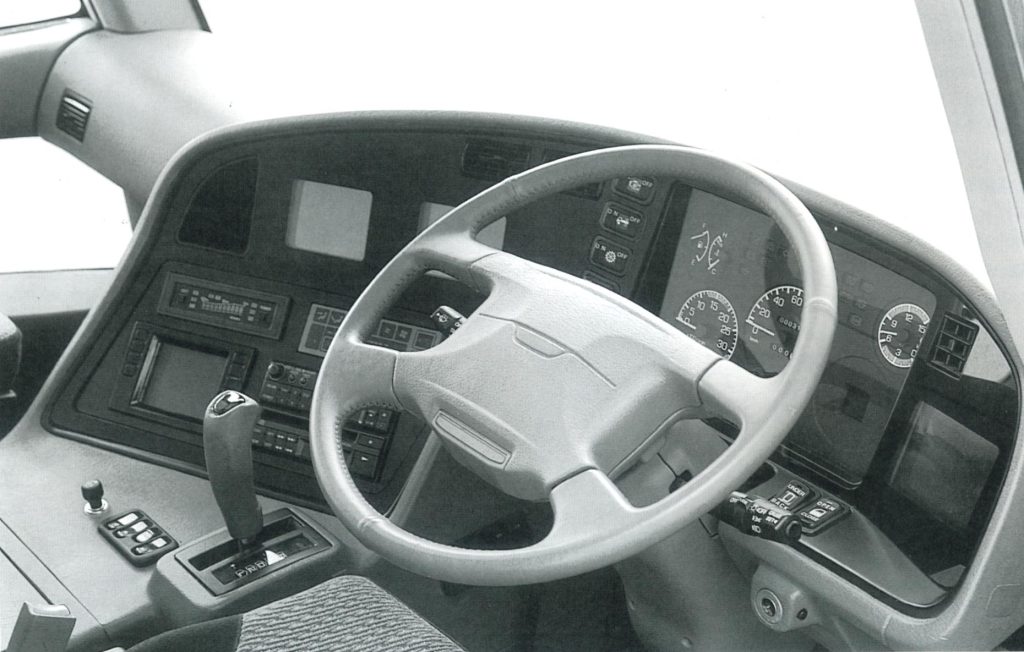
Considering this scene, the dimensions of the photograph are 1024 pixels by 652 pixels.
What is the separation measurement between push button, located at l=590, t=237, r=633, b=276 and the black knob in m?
0.81

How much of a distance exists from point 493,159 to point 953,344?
73cm

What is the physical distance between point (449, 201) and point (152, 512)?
2.18 feet

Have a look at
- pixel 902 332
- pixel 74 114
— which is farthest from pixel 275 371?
pixel 74 114

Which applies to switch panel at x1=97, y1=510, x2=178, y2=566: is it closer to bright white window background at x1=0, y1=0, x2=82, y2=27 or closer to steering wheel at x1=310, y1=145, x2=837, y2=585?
steering wheel at x1=310, y1=145, x2=837, y2=585

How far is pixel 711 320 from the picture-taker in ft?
4.63

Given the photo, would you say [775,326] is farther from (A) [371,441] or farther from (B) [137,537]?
(B) [137,537]

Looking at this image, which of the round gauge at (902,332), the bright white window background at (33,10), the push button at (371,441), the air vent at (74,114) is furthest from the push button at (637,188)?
the bright white window background at (33,10)

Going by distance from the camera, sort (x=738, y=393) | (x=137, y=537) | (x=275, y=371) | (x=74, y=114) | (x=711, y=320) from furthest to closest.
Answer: (x=74, y=114), (x=275, y=371), (x=137, y=537), (x=711, y=320), (x=738, y=393)

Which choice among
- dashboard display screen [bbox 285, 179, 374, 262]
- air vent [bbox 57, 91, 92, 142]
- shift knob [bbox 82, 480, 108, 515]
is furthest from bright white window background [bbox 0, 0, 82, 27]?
shift knob [bbox 82, 480, 108, 515]

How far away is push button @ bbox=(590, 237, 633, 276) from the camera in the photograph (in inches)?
58.7

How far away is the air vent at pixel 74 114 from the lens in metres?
2.51

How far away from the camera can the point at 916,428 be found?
1230 mm

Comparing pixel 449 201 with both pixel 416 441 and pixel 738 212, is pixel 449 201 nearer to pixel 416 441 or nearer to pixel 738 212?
pixel 416 441

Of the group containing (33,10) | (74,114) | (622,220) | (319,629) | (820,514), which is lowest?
(820,514)
